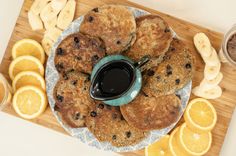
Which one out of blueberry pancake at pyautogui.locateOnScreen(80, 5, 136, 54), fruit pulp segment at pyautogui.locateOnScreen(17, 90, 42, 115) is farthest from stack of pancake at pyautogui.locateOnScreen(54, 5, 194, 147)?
fruit pulp segment at pyautogui.locateOnScreen(17, 90, 42, 115)

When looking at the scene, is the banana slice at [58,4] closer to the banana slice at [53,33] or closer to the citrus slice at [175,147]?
the banana slice at [53,33]

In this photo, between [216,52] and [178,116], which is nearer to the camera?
[178,116]

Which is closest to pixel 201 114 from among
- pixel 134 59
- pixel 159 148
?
pixel 159 148

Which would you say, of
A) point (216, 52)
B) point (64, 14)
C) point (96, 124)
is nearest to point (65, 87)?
point (96, 124)

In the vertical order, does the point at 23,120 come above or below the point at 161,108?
below

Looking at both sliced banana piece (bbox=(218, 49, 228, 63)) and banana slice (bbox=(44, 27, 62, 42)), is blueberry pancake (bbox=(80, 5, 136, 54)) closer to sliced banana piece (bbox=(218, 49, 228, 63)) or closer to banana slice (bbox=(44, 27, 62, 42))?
banana slice (bbox=(44, 27, 62, 42))

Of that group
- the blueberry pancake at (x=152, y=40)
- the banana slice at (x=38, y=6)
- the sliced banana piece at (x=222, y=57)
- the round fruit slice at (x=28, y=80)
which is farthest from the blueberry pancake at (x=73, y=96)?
the sliced banana piece at (x=222, y=57)

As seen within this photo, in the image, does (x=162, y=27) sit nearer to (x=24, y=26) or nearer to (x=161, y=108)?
(x=161, y=108)
